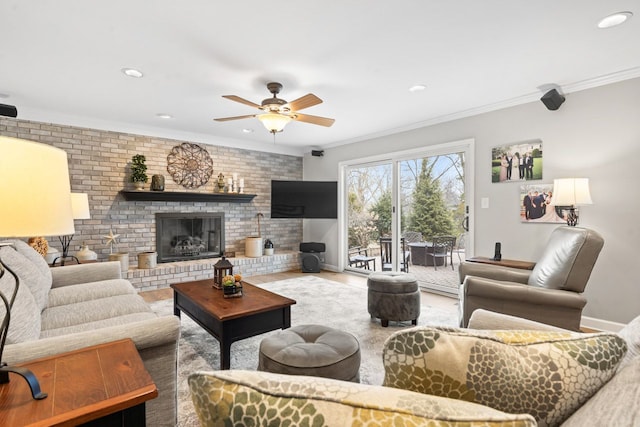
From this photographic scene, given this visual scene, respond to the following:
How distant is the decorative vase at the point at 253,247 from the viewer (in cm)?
563

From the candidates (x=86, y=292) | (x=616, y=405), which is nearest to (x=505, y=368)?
(x=616, y=405)

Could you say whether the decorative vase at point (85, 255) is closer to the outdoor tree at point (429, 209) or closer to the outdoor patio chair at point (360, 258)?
the outdoor patio chair at point (360, 258)

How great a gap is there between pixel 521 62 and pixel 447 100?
96 cm

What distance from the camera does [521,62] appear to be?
2.72 m

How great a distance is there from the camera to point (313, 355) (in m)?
1.63

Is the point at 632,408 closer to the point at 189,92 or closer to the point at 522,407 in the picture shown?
the point at 522,407

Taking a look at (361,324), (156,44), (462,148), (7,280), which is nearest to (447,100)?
(462,148)

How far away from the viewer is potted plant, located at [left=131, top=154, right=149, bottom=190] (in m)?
4.62

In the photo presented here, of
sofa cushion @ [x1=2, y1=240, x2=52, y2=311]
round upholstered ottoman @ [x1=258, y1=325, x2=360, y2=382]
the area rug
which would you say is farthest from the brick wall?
round upholstered ottoman @ [x1=258, y1=325, x2=360, y2=382]

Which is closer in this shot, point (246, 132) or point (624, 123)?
point (624, 123)

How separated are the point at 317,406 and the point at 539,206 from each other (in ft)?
12.5

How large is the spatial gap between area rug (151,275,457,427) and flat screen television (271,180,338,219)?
1.36 m

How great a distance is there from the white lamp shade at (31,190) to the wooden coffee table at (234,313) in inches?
54.9

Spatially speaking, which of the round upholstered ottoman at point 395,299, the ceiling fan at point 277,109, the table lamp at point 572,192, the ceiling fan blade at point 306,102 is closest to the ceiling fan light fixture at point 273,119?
the ceiling fan at point 277,109
